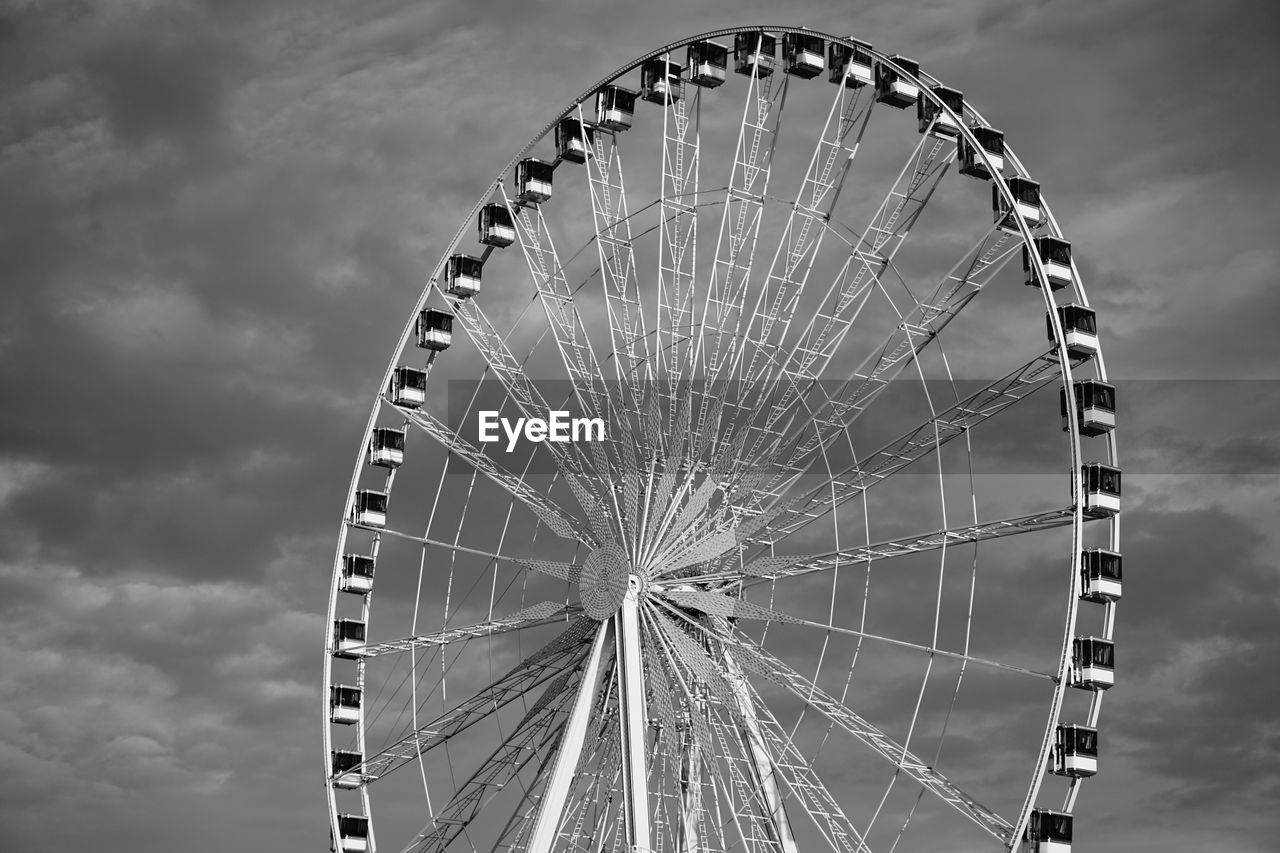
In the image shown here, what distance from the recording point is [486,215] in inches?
1870

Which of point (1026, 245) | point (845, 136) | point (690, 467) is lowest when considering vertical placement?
point (690, 467)

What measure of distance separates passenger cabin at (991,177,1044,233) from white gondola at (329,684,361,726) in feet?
54.5

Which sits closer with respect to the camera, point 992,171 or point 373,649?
point 992,171

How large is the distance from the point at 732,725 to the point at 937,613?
14.4 ft

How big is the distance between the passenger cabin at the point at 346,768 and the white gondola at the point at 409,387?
24.6 feet

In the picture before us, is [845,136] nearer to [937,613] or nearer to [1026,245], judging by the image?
[1026,245]

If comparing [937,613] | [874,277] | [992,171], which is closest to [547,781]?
[937,613]

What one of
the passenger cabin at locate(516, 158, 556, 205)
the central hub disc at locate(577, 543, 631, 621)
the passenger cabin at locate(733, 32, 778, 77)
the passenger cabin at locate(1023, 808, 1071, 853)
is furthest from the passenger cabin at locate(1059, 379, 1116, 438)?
the passenger cabin at locate(516, 158, 556, 205)

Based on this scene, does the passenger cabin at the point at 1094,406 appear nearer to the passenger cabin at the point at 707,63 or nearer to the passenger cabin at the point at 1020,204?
the passenger cabin at the point at 1020,204

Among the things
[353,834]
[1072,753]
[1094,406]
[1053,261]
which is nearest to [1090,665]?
[1072,753]

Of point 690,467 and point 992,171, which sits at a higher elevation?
point 992,171

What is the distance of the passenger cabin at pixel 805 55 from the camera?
142 ft

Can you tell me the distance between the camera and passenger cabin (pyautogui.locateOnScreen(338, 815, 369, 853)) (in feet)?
144

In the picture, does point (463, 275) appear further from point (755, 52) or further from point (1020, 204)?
point (1020, 204)
